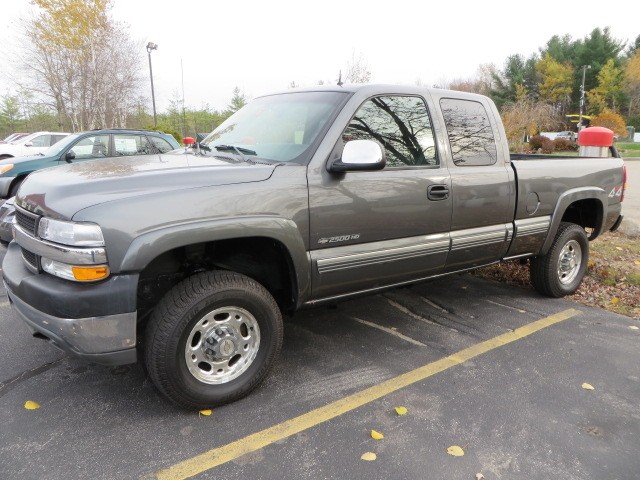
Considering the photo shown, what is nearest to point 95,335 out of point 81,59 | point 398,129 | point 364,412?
point 364,412

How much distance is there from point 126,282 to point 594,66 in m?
68.7

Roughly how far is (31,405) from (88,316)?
978 mm

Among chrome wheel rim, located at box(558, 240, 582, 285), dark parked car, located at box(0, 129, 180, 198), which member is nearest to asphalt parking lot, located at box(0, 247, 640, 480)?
chrome wheel rim, located at box(558, 240, 582, 285)

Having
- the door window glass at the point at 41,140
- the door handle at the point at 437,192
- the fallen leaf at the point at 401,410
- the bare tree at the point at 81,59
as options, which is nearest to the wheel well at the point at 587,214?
the door handle at the point at 437,192

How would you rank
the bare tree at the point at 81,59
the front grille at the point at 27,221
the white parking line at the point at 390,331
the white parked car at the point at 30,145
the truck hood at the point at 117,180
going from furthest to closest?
the bare tree at the point at 81,59 < the white parked car at the point at 30,145 < the white parking line at the point at 390,331 < the front grille at the point at 27,221 < the truck hood at the point at 117,180

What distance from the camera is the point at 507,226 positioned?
403cm

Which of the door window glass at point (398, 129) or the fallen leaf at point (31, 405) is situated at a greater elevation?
the door window glass at point (398, 129)

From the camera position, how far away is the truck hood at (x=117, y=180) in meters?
2.39

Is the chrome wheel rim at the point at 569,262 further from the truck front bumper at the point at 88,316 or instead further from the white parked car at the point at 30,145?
the white parked car at the point at 30,145

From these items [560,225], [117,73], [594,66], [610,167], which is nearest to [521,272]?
[560,225]

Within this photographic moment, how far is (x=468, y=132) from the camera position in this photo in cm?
385

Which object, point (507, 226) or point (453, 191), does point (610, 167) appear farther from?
point (453, 191)

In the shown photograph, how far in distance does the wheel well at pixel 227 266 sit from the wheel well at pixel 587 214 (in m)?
3.42

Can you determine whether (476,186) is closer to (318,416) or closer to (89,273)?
(318,416)
